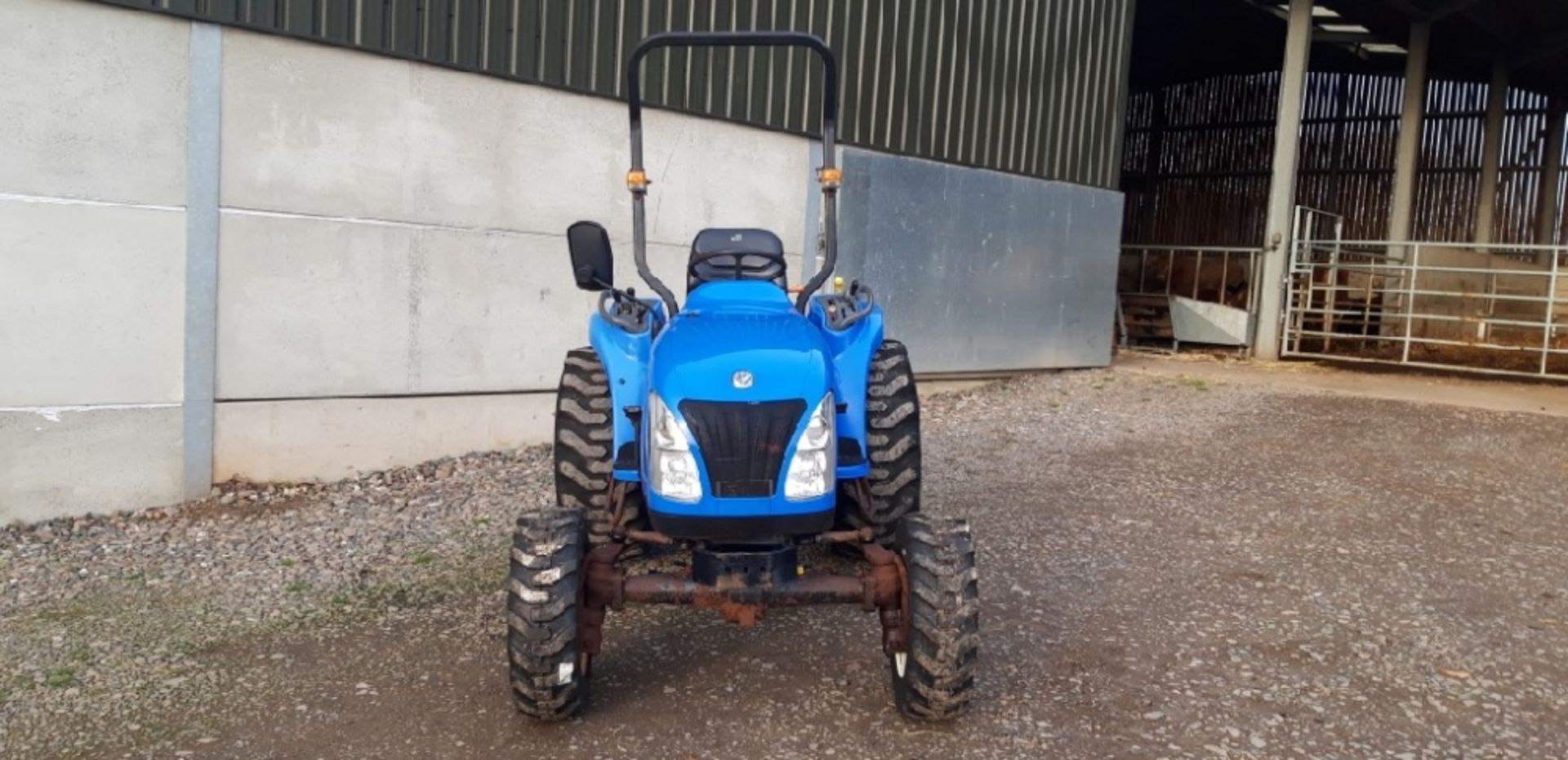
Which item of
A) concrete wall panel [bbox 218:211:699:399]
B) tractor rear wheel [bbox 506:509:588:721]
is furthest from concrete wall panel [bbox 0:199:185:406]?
tractor rear wheel [bbox 506:509:588:721]

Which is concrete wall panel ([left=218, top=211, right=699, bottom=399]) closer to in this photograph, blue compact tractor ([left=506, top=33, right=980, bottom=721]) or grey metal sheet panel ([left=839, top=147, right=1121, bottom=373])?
grey metal sheet panel ([left=839, top=147, right=1121, bottom=373])

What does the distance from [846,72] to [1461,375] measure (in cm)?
797

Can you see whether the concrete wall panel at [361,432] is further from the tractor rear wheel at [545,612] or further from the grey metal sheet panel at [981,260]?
the tractor rear wheel at [545,612]

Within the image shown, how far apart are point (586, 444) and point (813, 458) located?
1.19 meters

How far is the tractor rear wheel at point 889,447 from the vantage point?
4277 mm

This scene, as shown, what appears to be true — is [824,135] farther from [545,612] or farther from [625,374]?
[545,612]

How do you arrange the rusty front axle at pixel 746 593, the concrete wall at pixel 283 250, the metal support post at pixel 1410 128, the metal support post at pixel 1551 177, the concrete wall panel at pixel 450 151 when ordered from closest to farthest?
the rusty front axle at pixel 746 593 → the concrete wall at pixel 283 250 → the concrete wall panel at pixel 450 151 → the metal support post at pixel 1410 128 → the metal support post at pixel 1551 177

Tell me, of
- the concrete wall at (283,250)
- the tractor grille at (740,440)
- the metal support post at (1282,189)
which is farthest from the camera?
the metal support post at (1282,189)

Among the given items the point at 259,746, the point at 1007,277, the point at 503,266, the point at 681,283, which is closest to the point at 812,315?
the point at 259,746

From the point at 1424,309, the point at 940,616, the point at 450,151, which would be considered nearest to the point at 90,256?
the point at 450,151

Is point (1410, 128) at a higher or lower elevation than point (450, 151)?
higher

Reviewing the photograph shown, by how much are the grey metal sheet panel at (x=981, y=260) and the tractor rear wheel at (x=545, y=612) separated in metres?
5.91

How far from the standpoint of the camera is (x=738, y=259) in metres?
4.45

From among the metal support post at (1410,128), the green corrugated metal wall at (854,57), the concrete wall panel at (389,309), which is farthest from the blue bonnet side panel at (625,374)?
the metal support post at (1410,128)
